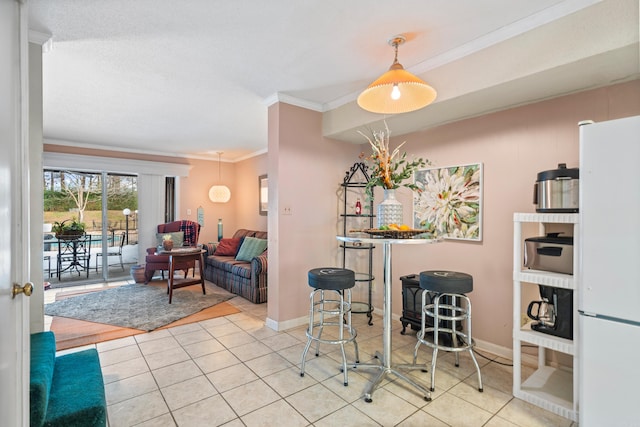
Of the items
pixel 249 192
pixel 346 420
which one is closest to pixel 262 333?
pixel 346 420

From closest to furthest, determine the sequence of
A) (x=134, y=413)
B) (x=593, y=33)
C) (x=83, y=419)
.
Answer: (x=83, y=419) → (x=593, y=33) → (x=134, y=413)

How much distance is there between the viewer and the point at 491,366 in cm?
255

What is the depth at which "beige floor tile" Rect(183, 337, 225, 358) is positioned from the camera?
282 centimetres

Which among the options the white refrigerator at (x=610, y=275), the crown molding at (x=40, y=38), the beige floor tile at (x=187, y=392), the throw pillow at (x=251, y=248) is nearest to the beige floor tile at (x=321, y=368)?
the beige floor tile at (x=187, y=392)

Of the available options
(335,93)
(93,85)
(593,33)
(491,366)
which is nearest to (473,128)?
(593,33)

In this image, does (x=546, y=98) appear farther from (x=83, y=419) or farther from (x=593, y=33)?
(x=83, y=419)

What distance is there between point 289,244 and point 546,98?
263 cm

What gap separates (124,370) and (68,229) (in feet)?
14.1

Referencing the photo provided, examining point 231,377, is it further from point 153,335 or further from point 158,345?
point 153,335

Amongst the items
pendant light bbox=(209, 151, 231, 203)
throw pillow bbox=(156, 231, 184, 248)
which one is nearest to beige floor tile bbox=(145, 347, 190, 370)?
throw pillow bbox=(156, 231, 184, 248)

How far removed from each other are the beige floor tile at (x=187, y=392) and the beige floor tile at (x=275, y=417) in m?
0.42

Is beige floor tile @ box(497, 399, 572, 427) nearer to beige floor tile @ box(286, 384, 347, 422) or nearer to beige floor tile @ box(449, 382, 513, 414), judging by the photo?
beige floor tile @ box(449, 382, 513, 414)

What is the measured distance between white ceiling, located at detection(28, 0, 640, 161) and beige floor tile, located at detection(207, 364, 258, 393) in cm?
251

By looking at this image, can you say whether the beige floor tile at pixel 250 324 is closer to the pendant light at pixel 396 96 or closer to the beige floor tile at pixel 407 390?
the beige floor tile at pixel 407 390
